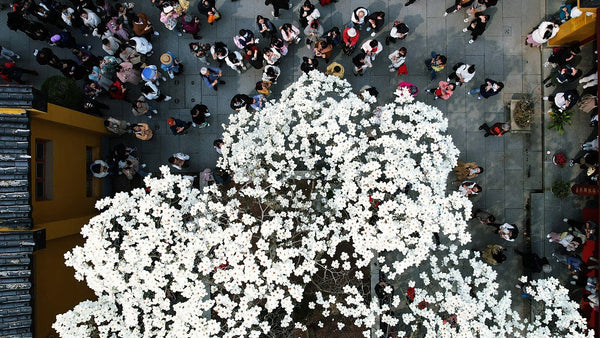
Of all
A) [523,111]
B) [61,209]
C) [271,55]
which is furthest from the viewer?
[523,111]

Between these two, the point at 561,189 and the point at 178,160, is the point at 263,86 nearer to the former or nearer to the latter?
the point at 178,160

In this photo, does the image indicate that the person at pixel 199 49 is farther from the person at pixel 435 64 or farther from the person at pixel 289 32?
the person at pixel 435 64

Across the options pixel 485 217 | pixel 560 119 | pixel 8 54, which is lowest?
pixel 485 217

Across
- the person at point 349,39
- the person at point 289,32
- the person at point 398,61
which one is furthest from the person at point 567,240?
the person at point 289,32

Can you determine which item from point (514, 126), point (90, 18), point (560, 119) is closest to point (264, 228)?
point (90, 18)

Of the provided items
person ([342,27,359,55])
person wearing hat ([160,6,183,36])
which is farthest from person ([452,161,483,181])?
person wearing hat ([160,6,183,36])

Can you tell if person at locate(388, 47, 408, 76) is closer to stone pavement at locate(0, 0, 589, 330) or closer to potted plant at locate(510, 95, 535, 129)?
stone pavement at locate(0, 0, 589, 330)

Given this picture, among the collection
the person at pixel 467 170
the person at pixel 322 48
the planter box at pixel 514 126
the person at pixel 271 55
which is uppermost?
the person at pixel 322 48
